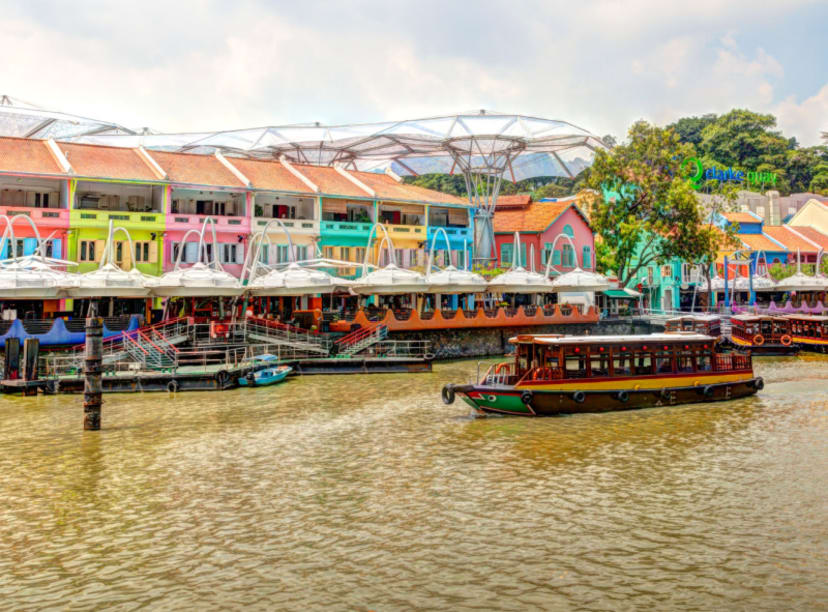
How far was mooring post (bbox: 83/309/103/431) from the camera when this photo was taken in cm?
2350

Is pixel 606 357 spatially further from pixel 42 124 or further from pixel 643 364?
pixel 42 124

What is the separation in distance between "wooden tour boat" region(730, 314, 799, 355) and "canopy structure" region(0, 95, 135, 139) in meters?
58.5

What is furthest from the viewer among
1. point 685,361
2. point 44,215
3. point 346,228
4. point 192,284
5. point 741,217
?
point 741,217

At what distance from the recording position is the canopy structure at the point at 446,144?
5838 centimetres

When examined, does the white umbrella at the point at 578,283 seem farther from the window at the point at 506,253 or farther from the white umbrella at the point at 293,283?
the white umbrella at the point at 293,283

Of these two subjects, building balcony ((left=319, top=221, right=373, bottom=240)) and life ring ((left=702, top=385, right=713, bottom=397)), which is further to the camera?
building balcony ((left=319, top=221, right=373, bottom=240))

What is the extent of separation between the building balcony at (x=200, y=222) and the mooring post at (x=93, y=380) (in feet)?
72.3

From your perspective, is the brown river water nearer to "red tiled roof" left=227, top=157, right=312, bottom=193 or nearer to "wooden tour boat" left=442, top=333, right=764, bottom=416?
"wooden tour boat" left=442, top=333, right=764, bottom=416

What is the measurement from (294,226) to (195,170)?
284 inches

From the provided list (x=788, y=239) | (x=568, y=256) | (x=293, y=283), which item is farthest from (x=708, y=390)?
(x=788, y=239)

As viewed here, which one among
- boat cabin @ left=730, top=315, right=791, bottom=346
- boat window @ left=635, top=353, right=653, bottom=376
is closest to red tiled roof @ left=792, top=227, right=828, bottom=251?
boat cabin @ left=730, top=315, right=791, bottom=346

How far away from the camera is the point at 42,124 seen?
67.9 m

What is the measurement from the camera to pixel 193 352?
33906 mm

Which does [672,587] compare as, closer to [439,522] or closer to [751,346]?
[439,522]
